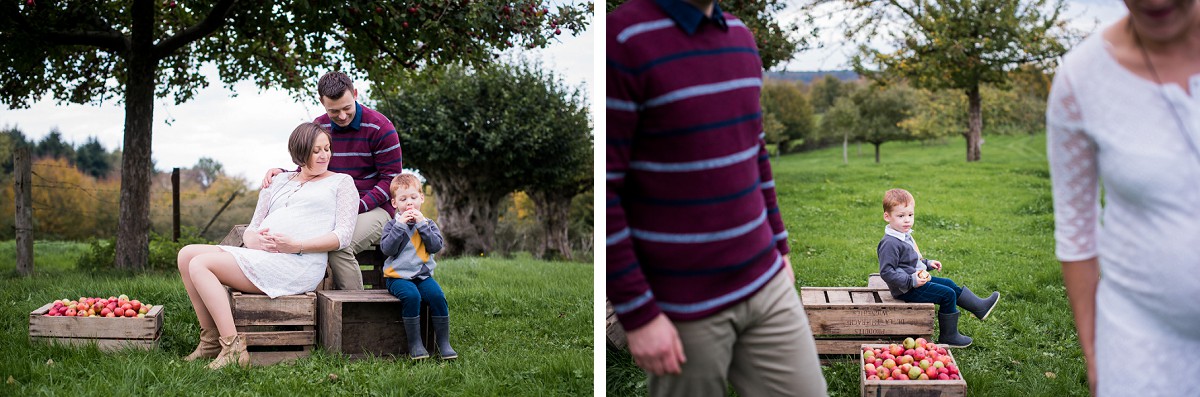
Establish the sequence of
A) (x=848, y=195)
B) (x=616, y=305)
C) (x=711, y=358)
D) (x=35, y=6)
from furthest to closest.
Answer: (x=848, y=195), (x=35, y=6), (x=711, y=358), (x=616, y=305)

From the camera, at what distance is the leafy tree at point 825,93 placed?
8758 mm

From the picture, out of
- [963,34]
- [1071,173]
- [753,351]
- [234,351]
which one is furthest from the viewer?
[963,34]

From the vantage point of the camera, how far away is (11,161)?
152 inches

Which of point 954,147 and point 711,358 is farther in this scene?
point 954,147

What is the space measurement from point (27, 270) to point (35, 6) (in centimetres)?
108

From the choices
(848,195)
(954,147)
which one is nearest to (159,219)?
(848,195)

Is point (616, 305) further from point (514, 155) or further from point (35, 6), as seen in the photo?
point (514, 155)

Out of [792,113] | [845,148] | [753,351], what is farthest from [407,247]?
[792,113]

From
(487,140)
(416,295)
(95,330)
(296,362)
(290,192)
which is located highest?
(487,140)

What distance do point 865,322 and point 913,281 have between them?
0.79 ft

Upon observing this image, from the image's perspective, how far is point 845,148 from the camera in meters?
7.75

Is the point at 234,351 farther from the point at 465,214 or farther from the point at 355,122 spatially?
the point at 465,214

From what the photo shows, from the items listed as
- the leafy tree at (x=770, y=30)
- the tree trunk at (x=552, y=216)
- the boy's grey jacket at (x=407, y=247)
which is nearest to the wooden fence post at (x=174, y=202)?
the boy's grey jacket at (x=407, y=247)

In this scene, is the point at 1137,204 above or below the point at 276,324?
above
